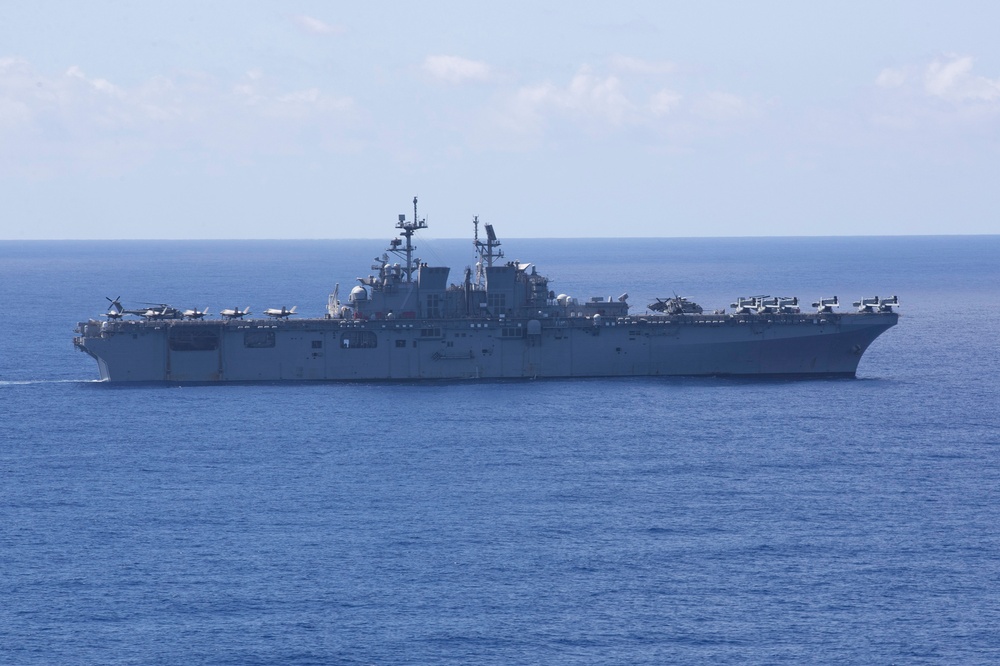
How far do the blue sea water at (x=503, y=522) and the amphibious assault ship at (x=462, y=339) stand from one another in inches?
60.2

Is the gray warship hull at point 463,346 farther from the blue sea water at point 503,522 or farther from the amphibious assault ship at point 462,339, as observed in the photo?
the blue sea water at point 503,522

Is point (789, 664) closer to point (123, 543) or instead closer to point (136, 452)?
point (123, 543)

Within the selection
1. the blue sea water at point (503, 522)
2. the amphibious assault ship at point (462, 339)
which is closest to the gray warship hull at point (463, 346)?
the amphibious assault ship at point (462, 339)

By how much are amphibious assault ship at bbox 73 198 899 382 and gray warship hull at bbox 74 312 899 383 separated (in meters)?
0.06

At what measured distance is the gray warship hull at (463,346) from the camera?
71.1m

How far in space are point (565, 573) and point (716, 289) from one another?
12382 cm

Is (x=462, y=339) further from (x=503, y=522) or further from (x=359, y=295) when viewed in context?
(x=503, y=522)

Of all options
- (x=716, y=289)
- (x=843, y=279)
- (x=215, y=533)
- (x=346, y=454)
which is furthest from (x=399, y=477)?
(x=843, y=279)

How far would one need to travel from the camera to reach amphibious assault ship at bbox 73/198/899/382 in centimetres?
7119

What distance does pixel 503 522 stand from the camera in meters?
44.2

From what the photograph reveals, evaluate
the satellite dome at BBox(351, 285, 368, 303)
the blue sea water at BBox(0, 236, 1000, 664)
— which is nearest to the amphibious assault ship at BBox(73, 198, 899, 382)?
the satellite dome at BBox(351, 285, 368, 303)

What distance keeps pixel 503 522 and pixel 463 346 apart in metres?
28.1

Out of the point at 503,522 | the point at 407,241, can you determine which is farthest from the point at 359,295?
the point at 503,522

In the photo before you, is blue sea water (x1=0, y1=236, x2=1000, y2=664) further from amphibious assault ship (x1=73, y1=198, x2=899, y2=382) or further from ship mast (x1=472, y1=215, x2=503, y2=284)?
ship mast (x1=472, y1=215, x2=503, y2=284)
